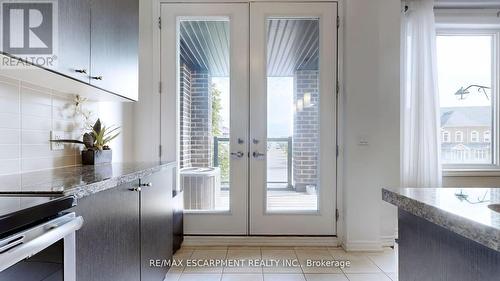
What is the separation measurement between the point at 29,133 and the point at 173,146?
1.36 meters

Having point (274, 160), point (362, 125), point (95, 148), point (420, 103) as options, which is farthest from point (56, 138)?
point (420, 103)

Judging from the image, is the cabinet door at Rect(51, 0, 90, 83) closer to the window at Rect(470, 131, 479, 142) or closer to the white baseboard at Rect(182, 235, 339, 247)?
the white baseboard at Rect(182, 235, 339, 247)

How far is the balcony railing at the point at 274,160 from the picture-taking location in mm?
2805

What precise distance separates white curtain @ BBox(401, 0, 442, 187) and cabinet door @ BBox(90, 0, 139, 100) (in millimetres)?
2552

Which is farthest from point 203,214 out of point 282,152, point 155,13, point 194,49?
point 155,13

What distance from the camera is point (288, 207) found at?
282 centimetres

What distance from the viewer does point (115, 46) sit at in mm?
1730

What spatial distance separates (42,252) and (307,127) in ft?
7.85

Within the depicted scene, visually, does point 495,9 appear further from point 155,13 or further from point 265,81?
point 155,13

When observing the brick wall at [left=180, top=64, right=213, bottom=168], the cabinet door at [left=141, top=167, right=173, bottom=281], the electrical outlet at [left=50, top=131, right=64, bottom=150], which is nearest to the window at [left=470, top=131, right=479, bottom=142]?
the brick wall at [left=180, top=64, right=213, bottom=168]

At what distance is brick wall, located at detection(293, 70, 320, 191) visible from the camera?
2816mm

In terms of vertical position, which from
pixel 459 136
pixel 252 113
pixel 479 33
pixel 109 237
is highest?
pixel 479 33

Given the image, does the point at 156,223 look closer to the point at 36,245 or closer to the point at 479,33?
the point at 36,245

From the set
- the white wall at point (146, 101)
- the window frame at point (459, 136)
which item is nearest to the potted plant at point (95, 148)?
the white wall at point (146, 101)
